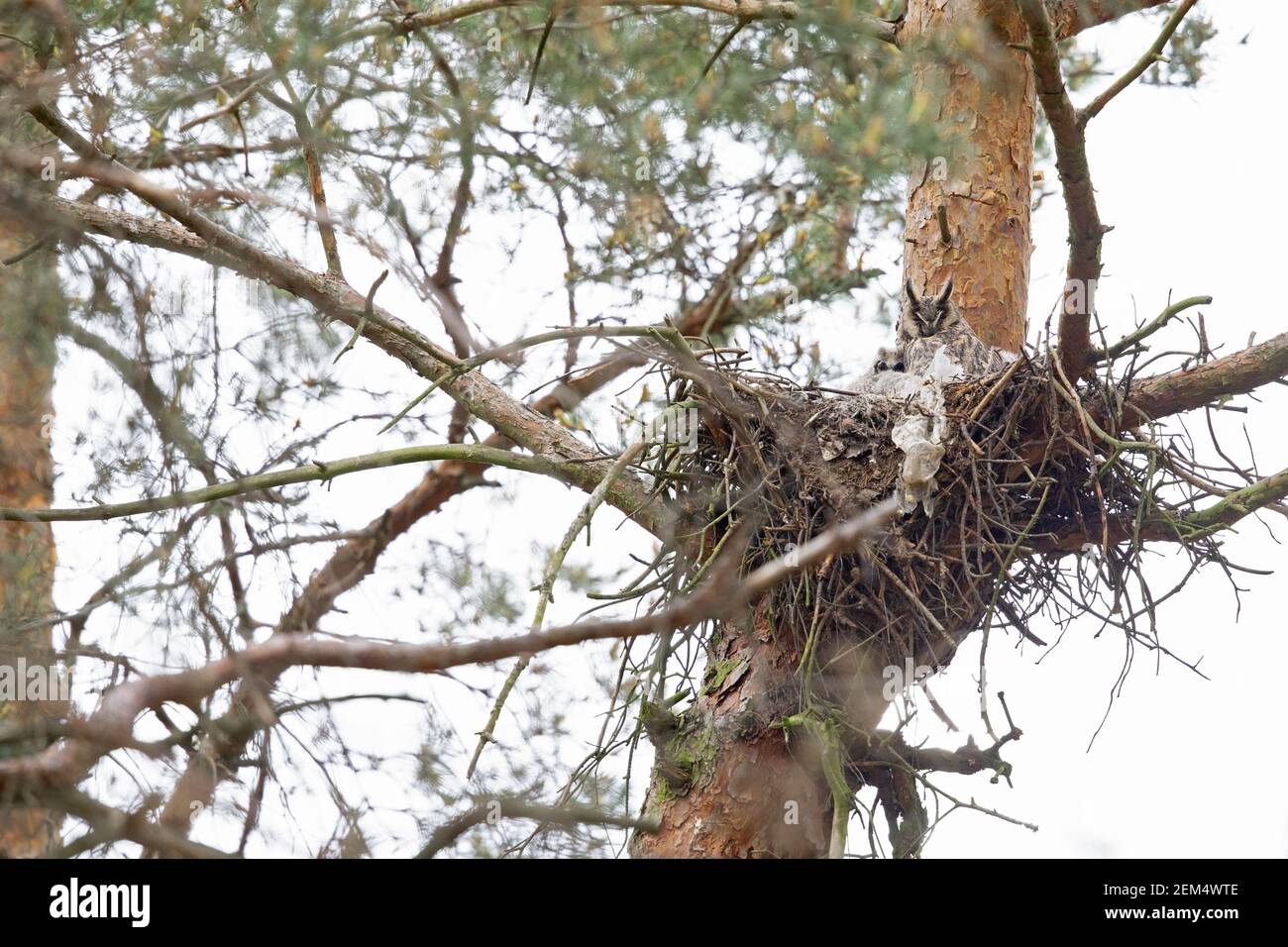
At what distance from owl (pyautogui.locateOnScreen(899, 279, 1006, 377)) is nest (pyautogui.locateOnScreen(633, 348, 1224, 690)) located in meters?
0.35

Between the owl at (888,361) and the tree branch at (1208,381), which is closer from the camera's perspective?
the tree branch at (1208,381)

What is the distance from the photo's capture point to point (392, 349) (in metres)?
3.23

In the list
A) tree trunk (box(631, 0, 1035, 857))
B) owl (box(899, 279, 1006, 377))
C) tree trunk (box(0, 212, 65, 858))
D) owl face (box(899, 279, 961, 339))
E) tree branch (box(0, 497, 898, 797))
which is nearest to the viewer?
tree branch (box(0, 497, 898, 797))

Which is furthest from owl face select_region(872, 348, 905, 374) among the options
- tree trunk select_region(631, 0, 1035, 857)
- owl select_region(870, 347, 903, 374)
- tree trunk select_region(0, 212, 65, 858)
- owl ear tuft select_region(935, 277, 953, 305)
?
tree trunk select_region(0, 212, 65, 858)

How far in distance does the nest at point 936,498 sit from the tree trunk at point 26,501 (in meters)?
1.45

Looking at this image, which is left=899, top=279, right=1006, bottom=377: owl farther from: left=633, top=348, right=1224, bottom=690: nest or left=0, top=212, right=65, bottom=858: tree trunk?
left=0, top=212, right=65, bottom=858: tree trunk

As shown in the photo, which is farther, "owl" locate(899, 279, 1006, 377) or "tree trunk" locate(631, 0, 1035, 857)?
"owl" locate(899, 279, 1006, 377)

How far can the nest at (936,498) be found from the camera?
2.71 meters

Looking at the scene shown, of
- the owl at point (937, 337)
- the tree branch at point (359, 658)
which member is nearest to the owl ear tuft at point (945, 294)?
the owl at point (937, 337)

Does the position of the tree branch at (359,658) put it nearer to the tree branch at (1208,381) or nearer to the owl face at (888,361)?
the tree branch at (1208,381)

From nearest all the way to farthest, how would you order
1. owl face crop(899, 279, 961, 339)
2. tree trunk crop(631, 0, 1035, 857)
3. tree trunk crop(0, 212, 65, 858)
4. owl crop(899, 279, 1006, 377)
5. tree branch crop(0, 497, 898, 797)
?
tree branch crop(0, 497, 898, 797), tree trunk crop(0, 212, 65, 858), tree trunk crop(631, 0, 1035, 857), owl crop(899, 279, 1006, 377), owl face crop(899, 279, 961, 339)

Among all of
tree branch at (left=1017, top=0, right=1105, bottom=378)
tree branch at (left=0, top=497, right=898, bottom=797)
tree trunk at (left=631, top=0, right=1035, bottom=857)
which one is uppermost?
tree branch at (left=1017, top=0, right=1105, bottom=378)

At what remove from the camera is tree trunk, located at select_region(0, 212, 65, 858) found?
7.55 feet
